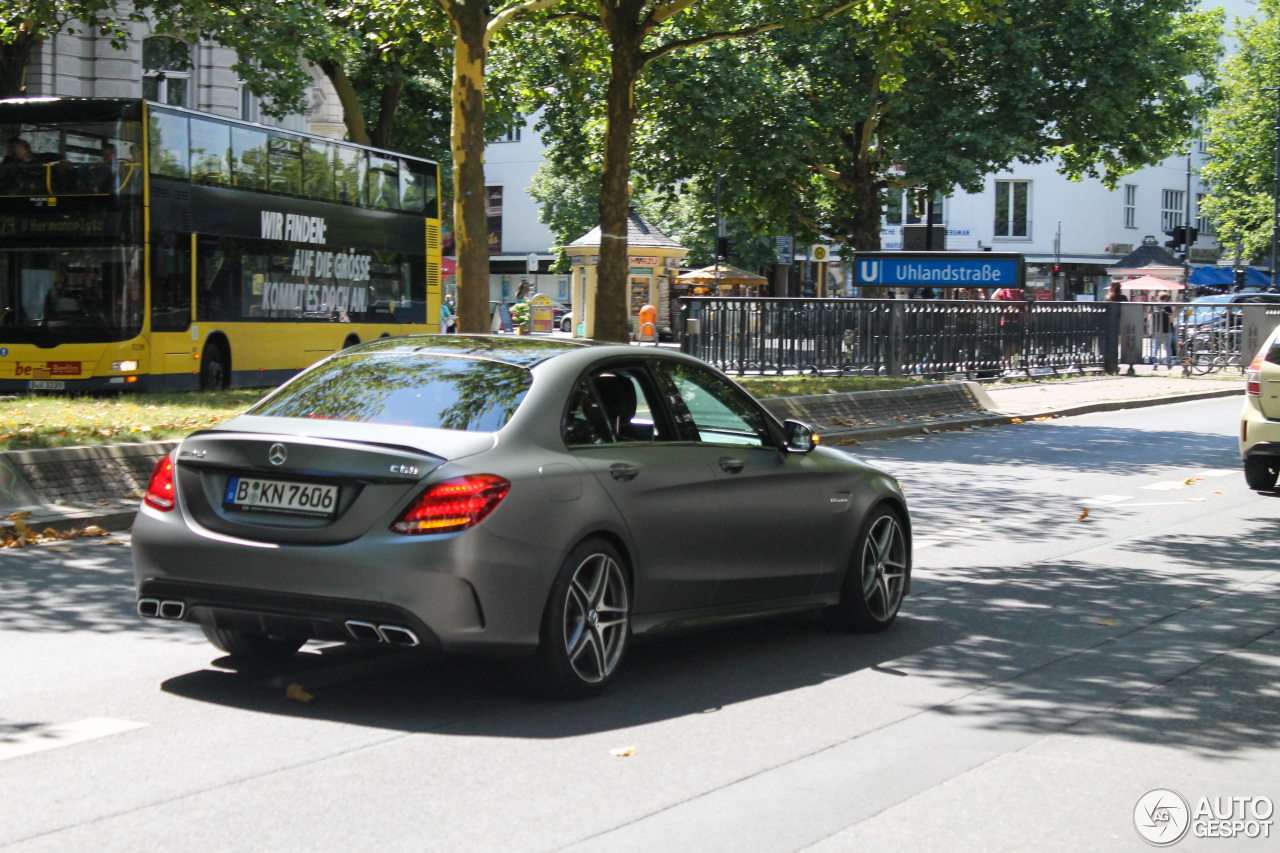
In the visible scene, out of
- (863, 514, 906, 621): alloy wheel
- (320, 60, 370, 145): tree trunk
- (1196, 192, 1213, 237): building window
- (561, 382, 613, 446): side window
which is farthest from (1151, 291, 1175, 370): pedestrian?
(1196, 192, 1213, 237): building window

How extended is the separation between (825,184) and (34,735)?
38.7 metres

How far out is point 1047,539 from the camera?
11664 mm

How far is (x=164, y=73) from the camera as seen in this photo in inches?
1406

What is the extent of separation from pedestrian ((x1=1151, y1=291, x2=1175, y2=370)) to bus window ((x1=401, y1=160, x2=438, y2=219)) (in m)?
16.2

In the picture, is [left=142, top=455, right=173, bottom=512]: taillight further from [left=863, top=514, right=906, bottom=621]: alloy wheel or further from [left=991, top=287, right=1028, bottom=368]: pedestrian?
[left=991, top=287, right=1028, bottom=368]: pedestrian

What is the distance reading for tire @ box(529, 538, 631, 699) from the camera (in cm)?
599

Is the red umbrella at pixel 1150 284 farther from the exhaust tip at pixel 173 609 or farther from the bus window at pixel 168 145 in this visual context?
the exhaust tip at pixel 173 609

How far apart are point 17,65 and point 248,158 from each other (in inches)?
138

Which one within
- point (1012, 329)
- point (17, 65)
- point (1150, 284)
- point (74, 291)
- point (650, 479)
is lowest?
point (650, 479)

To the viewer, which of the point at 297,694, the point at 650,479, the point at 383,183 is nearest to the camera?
the point at 297,694

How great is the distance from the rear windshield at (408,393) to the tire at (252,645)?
3.21 feet

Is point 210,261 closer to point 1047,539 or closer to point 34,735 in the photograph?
point 1047,539
